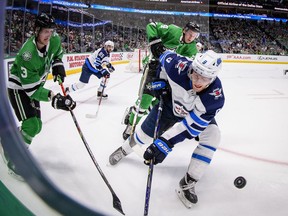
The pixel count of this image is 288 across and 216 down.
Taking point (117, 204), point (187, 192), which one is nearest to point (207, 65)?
point (187, 192)

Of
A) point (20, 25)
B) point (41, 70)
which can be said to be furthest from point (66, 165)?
point (20, 25)

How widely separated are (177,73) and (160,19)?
27.3 feet

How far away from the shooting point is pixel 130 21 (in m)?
9.64

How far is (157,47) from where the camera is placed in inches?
96.3

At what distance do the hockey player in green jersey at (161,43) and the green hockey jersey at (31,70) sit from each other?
0.96 m

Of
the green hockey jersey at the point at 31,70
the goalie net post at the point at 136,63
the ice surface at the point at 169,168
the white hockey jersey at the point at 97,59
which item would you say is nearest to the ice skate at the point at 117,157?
the ice surface at the point at 169,168

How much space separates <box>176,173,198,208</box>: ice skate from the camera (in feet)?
5.23

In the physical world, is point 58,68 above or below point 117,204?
above

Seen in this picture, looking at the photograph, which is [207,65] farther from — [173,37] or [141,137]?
→ [173,37]

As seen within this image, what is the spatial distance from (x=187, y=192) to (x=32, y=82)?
3.79ft

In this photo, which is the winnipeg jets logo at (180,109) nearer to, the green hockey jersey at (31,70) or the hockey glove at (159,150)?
the hockey glove at (159,150)

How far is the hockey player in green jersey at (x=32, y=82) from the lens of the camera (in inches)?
64.2

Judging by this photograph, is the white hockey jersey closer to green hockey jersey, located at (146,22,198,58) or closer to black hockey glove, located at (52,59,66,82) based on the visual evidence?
green hockey jersey, located at (146,22,198,58)

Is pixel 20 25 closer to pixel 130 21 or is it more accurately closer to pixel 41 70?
pixel 41 70
